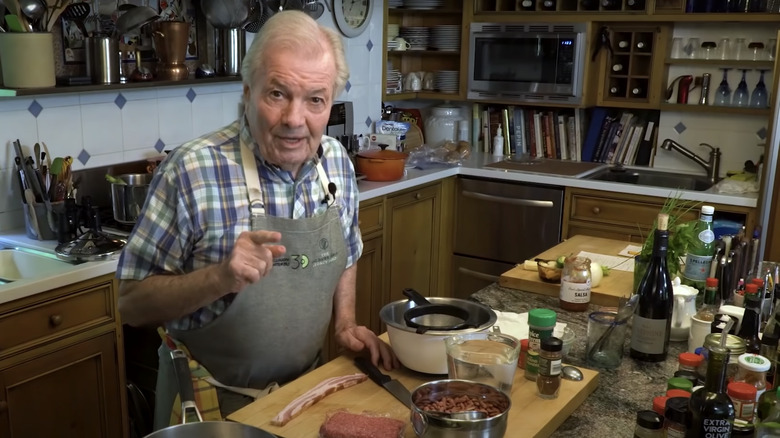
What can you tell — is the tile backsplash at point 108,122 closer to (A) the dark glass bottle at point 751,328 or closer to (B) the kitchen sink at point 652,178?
(B) the kitchen sink at point 652,178

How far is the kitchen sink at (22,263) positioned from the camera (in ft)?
8.34

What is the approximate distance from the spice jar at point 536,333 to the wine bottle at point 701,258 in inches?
27.5

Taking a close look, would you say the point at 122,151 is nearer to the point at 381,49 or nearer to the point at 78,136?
the point at 78,136

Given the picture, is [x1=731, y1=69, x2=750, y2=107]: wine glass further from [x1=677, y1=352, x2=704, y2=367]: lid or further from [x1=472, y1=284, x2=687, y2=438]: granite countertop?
[x1=677, y1=352, x2=704, y2=367]: lid

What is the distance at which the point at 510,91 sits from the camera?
178 inches

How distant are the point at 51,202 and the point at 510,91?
266 cm

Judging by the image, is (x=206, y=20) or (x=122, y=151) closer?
(x=122, y=151)

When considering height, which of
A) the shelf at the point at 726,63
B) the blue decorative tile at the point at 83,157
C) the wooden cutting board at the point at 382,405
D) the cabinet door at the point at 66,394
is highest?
the shelf at the point at 726,63

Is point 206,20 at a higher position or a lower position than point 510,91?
higher

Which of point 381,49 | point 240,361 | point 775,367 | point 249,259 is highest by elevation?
point 381,49

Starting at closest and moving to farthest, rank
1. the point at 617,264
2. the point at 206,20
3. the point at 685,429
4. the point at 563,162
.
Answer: the point at 685,429 < the point at 617,264 < the point at 206,20 < the point at 563,162

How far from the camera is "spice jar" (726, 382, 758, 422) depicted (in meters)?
1.24

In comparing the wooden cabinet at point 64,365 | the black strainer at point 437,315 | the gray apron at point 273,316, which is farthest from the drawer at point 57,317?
the black strainer at point 437,315

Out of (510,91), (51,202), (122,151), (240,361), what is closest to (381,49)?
(510,91)
